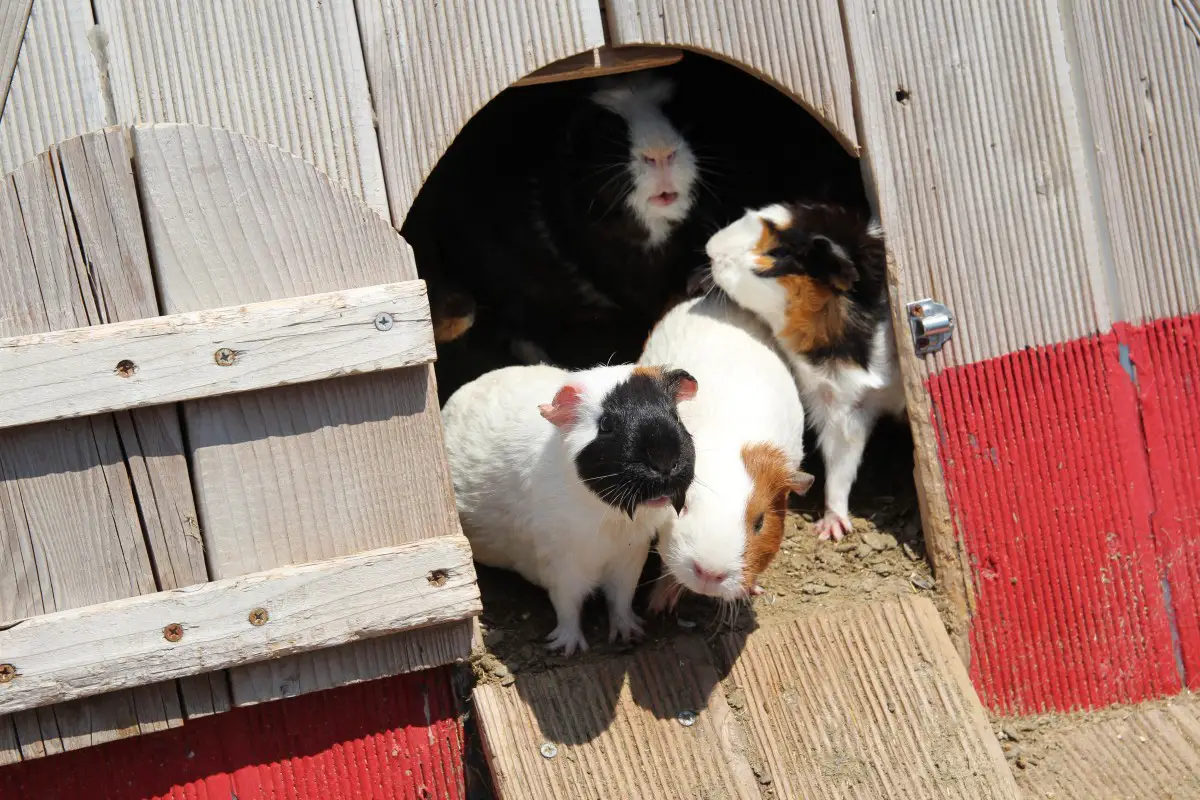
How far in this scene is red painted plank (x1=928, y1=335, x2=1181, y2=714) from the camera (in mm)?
3332

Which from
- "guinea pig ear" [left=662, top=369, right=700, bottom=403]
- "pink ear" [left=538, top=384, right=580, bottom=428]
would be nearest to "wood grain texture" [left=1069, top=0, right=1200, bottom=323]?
"guinea pig ear" [left=662, top=369, right=700, bottom=403]

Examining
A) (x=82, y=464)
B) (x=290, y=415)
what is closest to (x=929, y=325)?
(x=290, y=415)

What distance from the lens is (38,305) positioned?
2.60 metres

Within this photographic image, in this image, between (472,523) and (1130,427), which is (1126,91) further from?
(472,523)

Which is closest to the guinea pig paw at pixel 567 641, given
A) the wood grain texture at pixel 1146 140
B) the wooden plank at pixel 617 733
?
the wooden plank at pixel 617 733

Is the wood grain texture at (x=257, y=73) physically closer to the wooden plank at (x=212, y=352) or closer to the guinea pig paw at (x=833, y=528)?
the wooden plank at (x=212, y=352)

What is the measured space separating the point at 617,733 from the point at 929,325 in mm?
→ 1467

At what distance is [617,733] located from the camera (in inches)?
119

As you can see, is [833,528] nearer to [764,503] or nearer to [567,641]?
[764,503]

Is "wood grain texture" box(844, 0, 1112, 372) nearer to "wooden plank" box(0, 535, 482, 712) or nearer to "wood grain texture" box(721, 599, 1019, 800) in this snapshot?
"wood grain texture" box(721, 599, 1019, 800)

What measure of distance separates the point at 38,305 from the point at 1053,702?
9.88ft

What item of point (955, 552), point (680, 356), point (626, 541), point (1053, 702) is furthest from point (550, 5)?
point (1053, 702)

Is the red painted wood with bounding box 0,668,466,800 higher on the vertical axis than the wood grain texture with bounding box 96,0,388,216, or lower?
lower

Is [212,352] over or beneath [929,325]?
over
